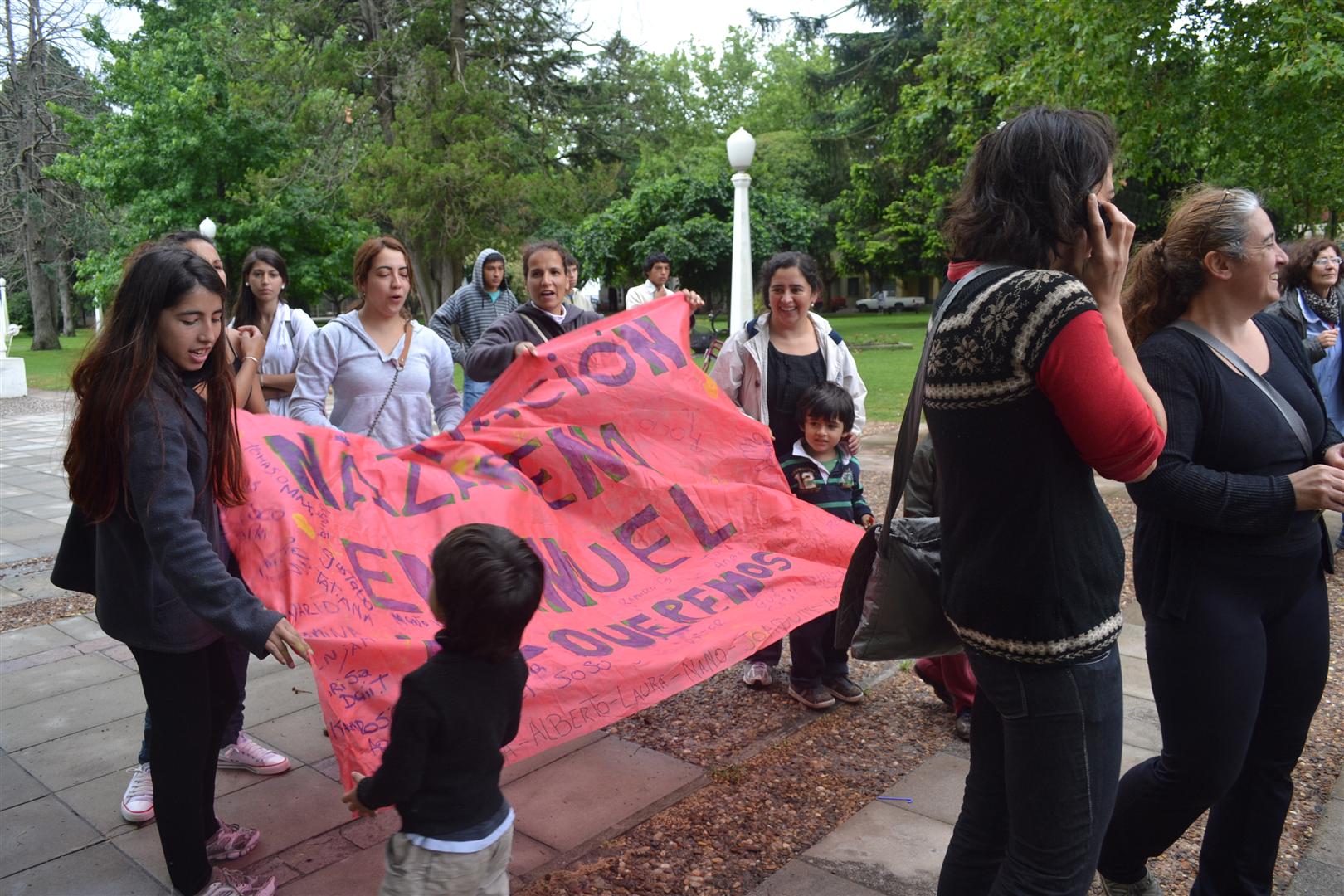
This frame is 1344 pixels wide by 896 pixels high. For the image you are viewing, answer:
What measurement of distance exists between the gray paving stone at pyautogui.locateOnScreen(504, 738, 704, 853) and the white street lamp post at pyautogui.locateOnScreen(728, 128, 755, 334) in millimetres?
Answer: 7682

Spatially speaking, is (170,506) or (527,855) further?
(527,855)

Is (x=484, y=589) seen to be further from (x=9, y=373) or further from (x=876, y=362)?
(x=9, y=373)

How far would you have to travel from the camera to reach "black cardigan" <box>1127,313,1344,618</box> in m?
2.37

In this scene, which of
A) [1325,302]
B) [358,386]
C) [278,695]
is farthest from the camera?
[1325,302]

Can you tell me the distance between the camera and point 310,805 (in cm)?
364

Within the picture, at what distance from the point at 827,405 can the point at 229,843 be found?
2652 millimetres

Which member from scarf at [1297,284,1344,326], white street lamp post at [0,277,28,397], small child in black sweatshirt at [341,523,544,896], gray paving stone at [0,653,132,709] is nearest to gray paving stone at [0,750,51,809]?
gray paving stone at [0,653,132,709]

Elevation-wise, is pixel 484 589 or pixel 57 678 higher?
pixel 484 589

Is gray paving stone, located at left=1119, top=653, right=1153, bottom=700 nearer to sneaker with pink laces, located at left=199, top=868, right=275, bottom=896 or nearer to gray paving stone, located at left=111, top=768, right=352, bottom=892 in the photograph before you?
gray paving stone, located at left=111, top=768, right=352, bottom=892

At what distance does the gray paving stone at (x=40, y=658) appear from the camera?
5109 millimetres

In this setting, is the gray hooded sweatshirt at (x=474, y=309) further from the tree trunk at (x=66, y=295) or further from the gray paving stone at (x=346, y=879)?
the tree trunk at (x=66, y=295)

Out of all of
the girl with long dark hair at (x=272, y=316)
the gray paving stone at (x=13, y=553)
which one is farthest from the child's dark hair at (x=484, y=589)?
the gray paving stone at (x=13, y=553)

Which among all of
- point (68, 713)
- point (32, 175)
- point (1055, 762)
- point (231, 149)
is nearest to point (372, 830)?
point (68, 713)

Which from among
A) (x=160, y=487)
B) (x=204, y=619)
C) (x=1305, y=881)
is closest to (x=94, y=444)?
(x=160, y=487)
